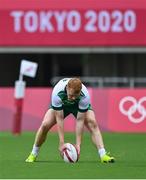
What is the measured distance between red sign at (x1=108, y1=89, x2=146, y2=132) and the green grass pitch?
3.28m

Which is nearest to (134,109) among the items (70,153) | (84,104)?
(84,104)

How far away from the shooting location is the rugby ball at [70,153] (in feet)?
46.3

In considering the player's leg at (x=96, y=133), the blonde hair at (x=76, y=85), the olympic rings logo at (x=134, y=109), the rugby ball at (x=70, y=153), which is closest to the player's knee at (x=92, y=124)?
the player's leg at (x=96, y=133)

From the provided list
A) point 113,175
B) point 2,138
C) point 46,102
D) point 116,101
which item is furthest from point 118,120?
point 113,175

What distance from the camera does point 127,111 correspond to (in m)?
25.9

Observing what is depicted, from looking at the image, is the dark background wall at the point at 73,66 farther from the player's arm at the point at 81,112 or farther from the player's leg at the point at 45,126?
the player's arm at the point at 81,112

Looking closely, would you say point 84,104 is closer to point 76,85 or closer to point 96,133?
point 96,133

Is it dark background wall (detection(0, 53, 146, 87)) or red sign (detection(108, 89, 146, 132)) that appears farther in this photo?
dark background wall (detection(0, 53, 146, 87))

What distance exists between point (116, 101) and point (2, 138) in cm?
470

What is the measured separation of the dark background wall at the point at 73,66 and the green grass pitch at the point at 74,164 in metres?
14.7

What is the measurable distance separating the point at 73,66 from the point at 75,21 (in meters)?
4.97

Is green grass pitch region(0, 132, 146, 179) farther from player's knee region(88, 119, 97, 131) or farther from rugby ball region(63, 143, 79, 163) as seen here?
player's knee region(88, 119, 97, 131)

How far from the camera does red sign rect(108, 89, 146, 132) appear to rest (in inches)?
1016

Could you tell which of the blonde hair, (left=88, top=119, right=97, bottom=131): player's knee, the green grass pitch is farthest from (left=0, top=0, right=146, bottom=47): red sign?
the blonde hair
